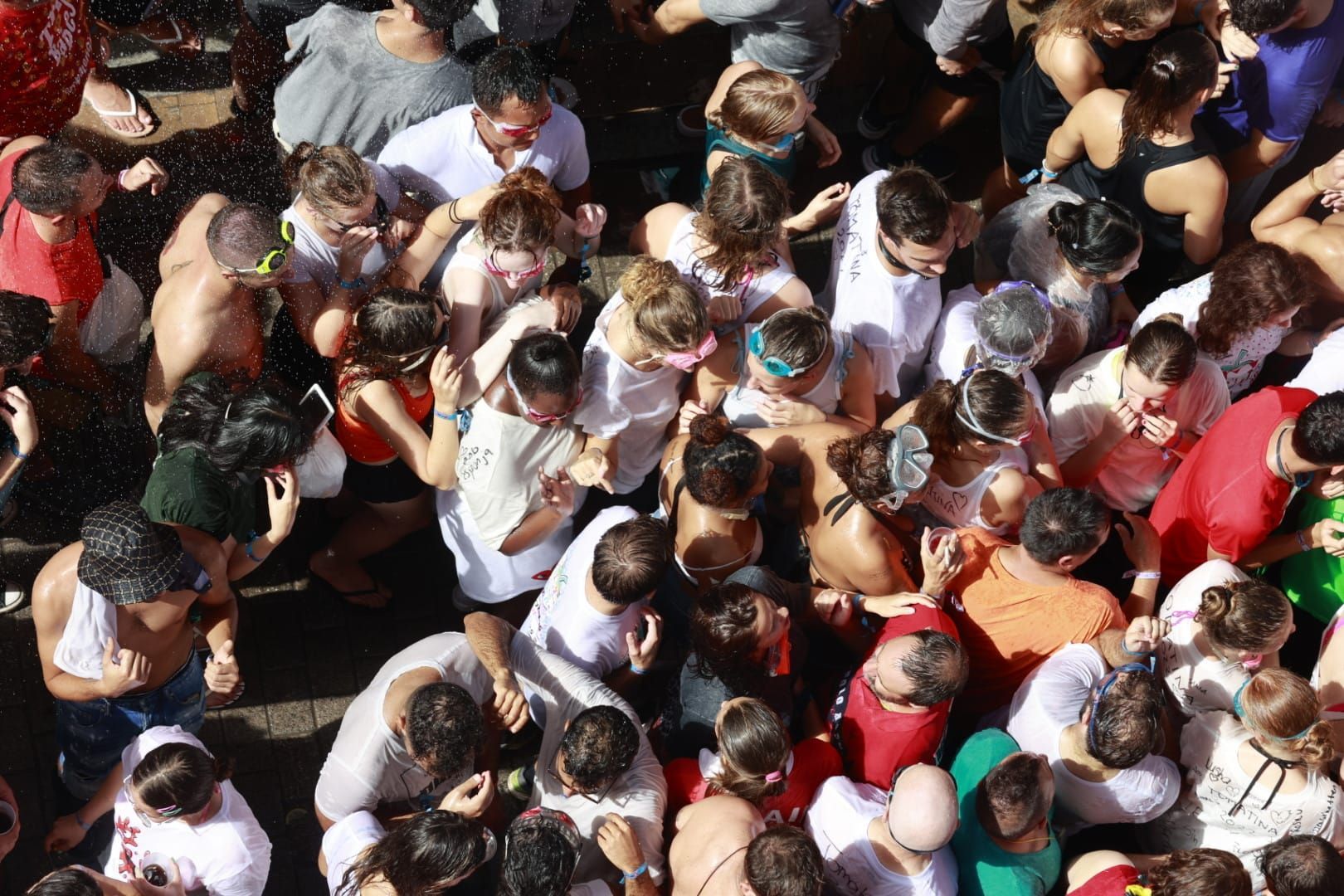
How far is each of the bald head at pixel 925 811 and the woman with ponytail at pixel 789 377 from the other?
4.73 ft

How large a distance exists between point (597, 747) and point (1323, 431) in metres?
2.81

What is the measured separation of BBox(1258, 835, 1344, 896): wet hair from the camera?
3516 mm

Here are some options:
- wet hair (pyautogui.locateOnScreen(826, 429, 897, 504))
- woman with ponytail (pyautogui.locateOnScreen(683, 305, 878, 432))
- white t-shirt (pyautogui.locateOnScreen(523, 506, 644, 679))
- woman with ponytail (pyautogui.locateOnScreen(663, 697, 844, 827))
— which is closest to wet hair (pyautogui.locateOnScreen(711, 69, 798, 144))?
woman with ponytail (pyautogui.locateOnScreen(683, 305, 878, 432))

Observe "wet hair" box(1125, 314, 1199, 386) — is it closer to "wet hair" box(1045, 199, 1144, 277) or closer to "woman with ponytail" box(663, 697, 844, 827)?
"wet hair" box(1045, 199, 1144, 277)

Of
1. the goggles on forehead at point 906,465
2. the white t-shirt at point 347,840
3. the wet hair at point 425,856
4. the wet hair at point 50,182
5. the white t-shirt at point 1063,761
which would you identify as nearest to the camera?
the wet hair at point 425,856

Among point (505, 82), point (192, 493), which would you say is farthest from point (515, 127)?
point (192, 493)

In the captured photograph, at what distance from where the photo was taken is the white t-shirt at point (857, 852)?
12.1ft

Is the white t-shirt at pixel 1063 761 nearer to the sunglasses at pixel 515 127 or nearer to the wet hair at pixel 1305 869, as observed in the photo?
the wet hair at pixel 1305 869

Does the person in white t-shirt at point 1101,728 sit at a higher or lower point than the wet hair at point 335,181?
lower

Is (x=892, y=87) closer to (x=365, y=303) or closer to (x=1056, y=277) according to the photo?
(x=1056, y=277)

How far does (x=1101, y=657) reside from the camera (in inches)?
164

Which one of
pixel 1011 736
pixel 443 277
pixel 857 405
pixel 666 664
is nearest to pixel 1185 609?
pixel 1011 736

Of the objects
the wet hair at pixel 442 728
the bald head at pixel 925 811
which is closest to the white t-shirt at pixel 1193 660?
the bald head at pixel 925 811

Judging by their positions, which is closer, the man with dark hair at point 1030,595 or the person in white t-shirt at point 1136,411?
the man with dark hair at point 1030,595
